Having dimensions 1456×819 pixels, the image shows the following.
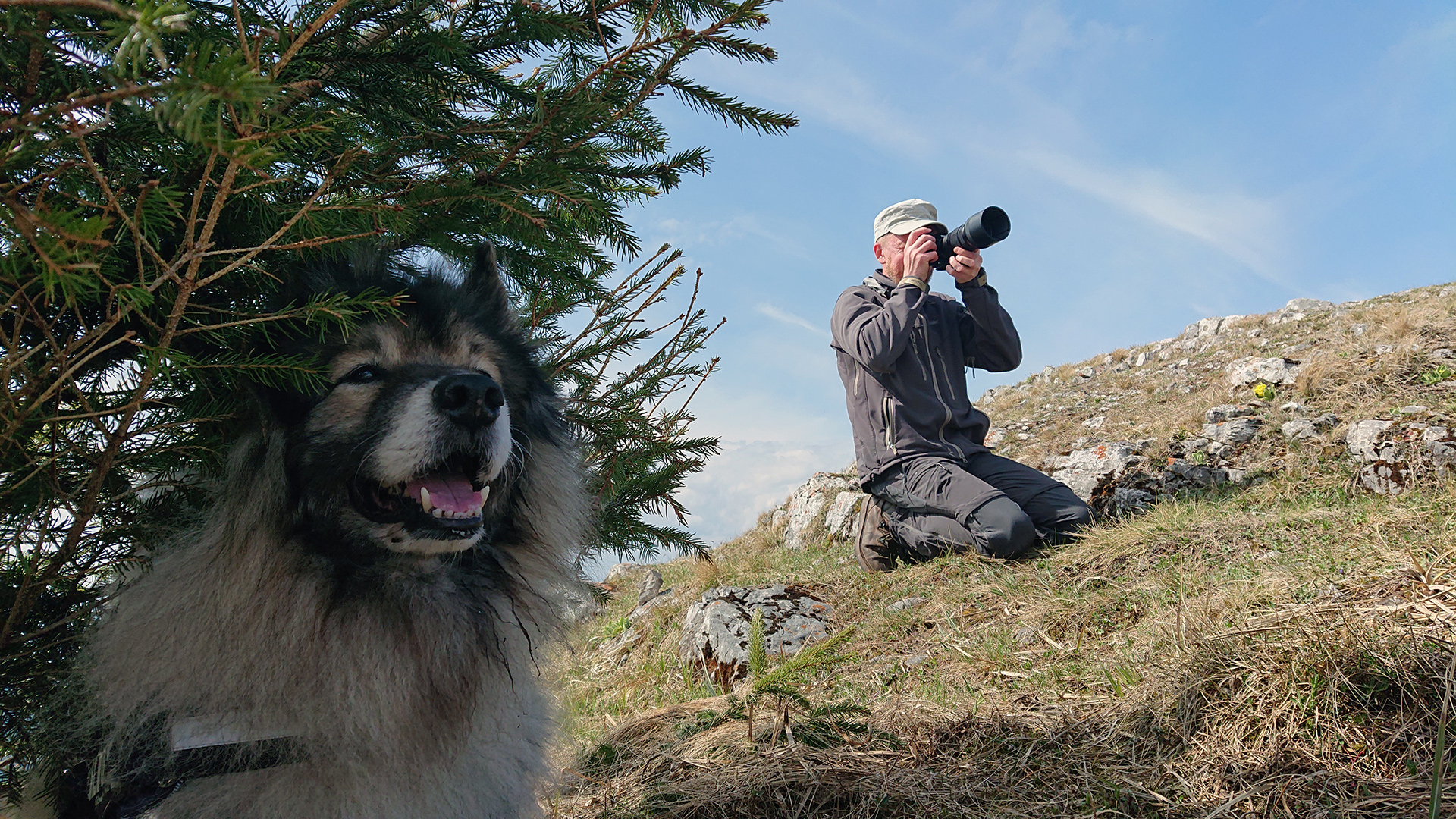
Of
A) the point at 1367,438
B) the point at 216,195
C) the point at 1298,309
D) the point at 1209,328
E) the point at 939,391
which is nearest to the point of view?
the point at 216,195

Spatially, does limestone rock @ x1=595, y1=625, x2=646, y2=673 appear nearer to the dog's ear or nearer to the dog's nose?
the dog's ear

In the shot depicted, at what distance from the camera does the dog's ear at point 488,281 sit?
2385 mm

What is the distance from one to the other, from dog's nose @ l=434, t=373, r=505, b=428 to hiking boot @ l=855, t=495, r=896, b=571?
4.35 meters

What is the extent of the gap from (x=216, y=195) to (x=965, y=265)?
16.7ft

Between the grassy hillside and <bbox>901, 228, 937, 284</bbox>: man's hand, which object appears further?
<bbox>901, 228, 937, 284</bbox>: man's hand

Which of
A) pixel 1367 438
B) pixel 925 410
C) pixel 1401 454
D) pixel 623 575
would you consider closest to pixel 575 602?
pixel 925 410

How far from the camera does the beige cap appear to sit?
5.88m

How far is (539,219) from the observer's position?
211 centimetres

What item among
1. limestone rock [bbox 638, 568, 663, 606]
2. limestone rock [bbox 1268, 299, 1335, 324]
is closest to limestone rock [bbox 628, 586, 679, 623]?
limestone rock [bbox 638, 568, 663, 606]

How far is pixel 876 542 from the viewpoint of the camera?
19.2 ft

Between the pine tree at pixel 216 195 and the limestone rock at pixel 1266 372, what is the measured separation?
27.2 ft

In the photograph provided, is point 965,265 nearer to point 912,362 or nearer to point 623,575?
point 912,362

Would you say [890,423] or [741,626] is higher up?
[890,423]

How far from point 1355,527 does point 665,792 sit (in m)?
3.88
